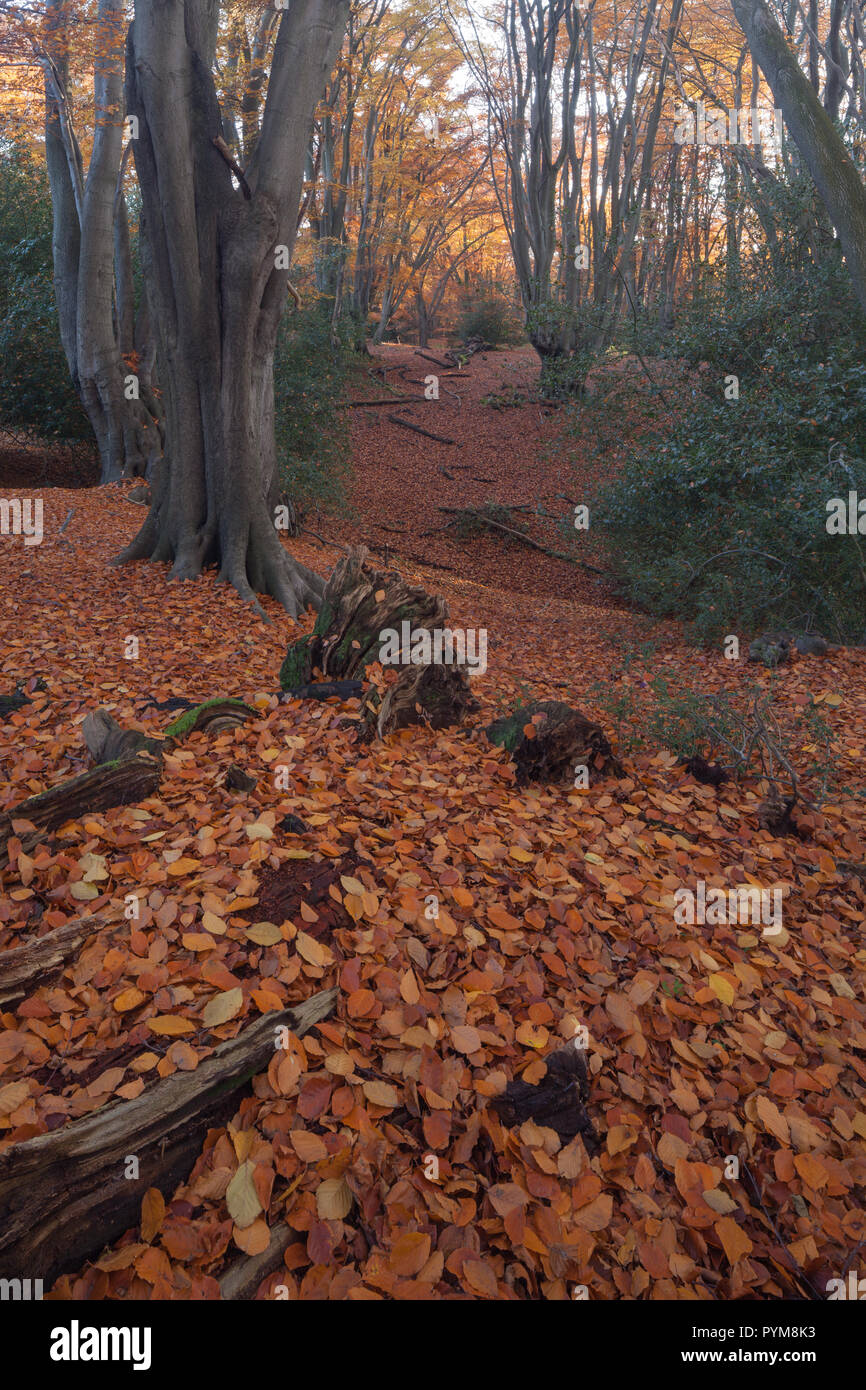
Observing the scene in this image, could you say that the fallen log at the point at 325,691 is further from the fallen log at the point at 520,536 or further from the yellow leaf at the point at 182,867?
the fallen log at the point at 520,536

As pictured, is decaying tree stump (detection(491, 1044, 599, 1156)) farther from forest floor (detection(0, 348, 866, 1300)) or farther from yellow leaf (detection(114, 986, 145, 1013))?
yellow leaf (detection(114, 986, 145, 1013))

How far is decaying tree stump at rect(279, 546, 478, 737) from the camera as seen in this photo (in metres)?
4.41

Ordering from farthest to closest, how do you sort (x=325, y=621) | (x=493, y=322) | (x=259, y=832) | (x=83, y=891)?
(x=493, y=322) < (x=325, y=621) < (x=259, y=832) < (x=83, y=891)

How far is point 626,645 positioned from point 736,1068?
5.51 m

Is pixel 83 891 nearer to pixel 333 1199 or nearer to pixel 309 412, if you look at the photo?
pixel 333 1199

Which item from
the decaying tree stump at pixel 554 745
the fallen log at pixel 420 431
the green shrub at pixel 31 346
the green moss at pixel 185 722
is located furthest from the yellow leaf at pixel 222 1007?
the fallen log at pixel 420 431

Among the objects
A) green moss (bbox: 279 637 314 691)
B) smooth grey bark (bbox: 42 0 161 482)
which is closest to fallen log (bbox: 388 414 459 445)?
smooth grey bark (bbox: 42 0 161 482)

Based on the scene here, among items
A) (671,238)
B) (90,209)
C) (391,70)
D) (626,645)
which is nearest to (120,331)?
(90,209)

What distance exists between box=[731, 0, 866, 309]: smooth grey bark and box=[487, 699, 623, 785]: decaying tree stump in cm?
568

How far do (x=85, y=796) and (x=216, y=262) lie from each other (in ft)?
16.7

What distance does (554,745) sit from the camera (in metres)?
4.00

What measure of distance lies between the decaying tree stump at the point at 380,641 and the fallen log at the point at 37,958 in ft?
7.22

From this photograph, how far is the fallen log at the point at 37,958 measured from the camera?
2.23 meters

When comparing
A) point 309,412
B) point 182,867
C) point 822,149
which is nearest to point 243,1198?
point 182,867
